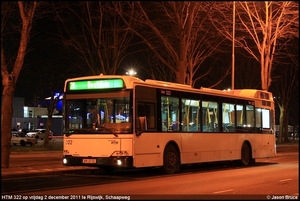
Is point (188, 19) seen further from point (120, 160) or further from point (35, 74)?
point (35, 74)

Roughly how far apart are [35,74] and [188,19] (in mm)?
19503

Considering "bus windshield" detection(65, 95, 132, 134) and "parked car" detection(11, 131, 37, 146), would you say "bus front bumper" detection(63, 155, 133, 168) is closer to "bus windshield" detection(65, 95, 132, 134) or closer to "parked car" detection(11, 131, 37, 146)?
"bus windshield" detection(65, 95, 132, 134)

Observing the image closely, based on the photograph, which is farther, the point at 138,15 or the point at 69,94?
the point at 138,15

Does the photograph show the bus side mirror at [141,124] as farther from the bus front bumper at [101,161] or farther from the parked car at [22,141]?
the parked car at [22,141]

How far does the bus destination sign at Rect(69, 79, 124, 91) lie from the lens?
15133 millimetres

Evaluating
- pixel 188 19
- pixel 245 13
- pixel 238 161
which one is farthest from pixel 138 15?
pixel 238 161

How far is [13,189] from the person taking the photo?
12031 millimetres

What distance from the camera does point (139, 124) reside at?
49.1ft

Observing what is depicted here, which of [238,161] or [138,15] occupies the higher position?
[138,15]

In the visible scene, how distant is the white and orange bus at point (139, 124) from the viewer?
14.9 meters

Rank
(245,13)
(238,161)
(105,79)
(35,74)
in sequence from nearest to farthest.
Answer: (105,79), (238,161), (245,13), (35,74)

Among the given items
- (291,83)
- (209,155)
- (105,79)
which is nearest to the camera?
(105,79)

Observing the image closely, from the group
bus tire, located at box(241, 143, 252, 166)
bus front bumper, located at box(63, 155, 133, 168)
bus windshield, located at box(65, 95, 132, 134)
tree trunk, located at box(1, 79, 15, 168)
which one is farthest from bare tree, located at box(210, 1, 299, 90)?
bus front bumper, located at box(63, 155, 133, 168)

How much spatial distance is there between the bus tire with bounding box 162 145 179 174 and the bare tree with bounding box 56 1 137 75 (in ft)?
49.8
